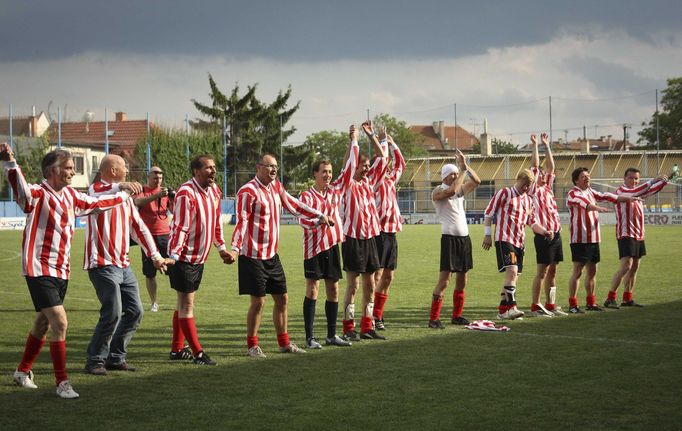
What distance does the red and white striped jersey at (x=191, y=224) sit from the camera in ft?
28.8

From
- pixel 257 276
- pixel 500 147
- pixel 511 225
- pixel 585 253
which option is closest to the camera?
pixel 257 276

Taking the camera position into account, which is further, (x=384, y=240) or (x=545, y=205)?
(x=545, y=205)

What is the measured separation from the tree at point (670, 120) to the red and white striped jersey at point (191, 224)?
67847mm

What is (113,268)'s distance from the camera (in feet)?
26.9

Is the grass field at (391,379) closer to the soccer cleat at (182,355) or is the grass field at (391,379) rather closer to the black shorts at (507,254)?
the soccer cleat at (182,355)

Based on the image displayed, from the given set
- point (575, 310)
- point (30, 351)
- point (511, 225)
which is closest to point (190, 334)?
point (30, 351)

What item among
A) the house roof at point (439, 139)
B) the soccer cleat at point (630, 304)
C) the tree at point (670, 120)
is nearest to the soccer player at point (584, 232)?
the soccer cleat at point (630, 304)

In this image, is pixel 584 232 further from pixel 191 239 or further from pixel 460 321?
pixel 191 239

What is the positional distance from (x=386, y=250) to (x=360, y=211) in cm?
98

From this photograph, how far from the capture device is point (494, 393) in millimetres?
7266

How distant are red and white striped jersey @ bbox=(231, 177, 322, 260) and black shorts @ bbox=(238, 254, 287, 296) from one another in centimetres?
6

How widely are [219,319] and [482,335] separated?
3.81m

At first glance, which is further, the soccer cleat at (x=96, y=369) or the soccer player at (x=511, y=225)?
the soccer player at (x=511, y=225)

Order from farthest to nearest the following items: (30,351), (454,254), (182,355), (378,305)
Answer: (454,254)
(378,305)
(182,355)
(30,351)
